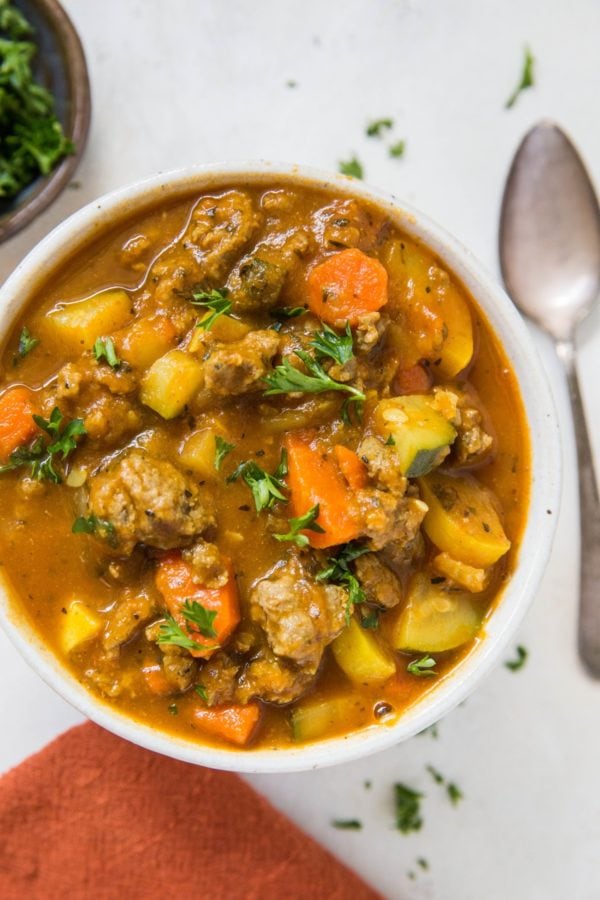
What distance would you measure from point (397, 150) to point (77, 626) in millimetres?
2303

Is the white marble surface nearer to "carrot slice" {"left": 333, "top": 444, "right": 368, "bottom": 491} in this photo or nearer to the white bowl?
the white bowl

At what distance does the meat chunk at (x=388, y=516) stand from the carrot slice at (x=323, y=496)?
0.05 metres

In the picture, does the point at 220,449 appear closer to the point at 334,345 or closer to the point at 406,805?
the point at 334,345

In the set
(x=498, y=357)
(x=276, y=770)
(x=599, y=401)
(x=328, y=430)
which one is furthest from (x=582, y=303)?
(x=276, y=770)

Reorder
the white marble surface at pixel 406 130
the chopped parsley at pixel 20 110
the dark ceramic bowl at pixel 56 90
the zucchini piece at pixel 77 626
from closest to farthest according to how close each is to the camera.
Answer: the zucchini piece at pixel 77 626
the dark ceramic bowl at pixel 56 90
the chopped parsley at pixel 20 110
the white marble surface at pixel 406 130

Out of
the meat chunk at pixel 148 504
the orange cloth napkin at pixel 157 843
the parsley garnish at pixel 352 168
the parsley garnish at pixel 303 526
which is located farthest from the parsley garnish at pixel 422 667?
the parsley garnish at pixel 352 168

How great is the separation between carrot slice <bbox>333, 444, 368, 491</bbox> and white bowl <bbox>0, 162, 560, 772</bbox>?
64cm

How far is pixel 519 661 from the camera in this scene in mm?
4012

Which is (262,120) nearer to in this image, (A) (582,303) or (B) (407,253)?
(B) (407,253)

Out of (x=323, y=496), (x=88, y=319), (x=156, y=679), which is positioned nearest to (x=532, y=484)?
(x=323, y=496)

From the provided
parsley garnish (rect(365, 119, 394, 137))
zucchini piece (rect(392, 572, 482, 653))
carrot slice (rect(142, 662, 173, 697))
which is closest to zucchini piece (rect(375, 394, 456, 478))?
zucchini piece (rect(392, 572, 482, 653))

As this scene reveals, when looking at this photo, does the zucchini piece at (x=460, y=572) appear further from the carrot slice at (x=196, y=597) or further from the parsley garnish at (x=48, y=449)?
the parsley garnish at (x=48, y=449)

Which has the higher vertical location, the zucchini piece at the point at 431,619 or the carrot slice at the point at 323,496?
the carrot slice at the point at 323,496

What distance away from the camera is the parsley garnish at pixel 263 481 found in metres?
2.90
